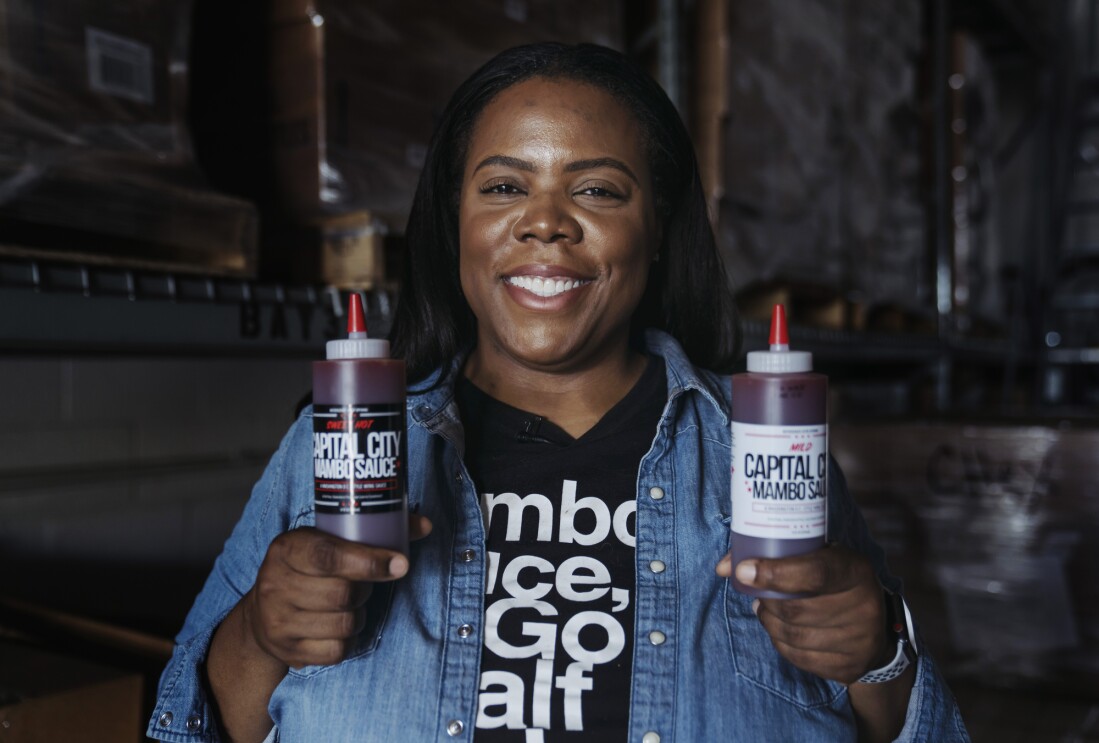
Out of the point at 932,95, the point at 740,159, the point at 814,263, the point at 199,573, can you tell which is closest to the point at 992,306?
the point at 932,95

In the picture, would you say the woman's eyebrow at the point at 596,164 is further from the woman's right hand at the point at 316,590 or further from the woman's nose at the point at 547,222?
the woman's right hand at the point at 316,590

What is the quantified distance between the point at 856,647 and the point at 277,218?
→ 1.21 m

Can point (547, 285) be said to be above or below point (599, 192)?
below

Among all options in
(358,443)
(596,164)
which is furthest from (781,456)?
(596,164)

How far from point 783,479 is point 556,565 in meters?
0.37

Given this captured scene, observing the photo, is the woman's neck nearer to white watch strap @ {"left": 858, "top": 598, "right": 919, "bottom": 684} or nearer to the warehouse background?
the warehouse background

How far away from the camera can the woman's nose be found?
126 centimetres

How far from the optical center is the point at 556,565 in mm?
1200

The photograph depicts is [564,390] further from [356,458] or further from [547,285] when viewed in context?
[356,458]

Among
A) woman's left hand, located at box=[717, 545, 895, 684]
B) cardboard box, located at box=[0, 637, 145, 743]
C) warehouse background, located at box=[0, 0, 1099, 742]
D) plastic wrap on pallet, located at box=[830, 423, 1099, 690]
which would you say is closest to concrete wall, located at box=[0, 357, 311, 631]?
warehouse background, located at box=[0, 0, 1099, 742]

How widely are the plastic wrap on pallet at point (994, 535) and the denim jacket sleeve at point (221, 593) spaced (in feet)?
5.36

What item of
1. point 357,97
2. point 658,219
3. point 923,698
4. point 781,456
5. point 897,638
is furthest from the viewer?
point 357,97

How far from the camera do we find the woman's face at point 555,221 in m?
1.28

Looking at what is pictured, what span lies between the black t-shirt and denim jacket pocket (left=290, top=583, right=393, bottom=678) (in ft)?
0.44
